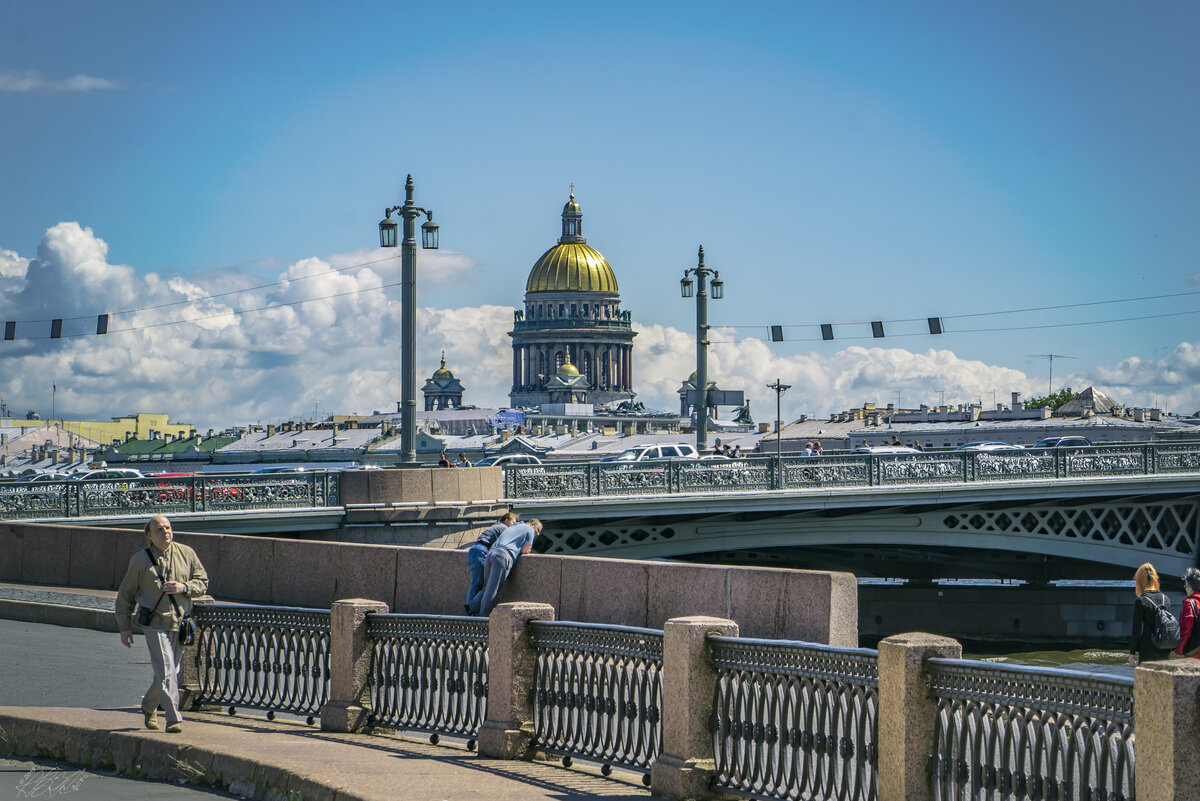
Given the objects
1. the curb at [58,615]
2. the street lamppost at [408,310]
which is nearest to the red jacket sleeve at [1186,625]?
the curb at [58,615]

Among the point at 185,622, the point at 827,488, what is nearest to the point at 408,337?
the point at 827,488

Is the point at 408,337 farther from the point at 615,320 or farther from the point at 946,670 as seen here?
the point at 615,320

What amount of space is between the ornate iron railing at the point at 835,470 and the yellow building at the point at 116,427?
12360 cm

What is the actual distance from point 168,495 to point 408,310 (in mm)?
5442

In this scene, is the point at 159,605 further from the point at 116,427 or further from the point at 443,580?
the point at 116,427

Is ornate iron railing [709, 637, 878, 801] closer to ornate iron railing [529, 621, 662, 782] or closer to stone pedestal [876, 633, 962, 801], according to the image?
stone pedestal [876, 633, 962, 801]

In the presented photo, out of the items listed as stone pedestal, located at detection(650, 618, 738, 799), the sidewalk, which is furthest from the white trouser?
stone pedestal, located at detection(650, 618, 738, 799)

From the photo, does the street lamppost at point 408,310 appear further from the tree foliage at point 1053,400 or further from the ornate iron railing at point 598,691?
the tree foliage at point 1053,400

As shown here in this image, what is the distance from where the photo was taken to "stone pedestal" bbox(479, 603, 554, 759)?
27.9 feet

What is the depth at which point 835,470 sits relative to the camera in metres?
34.3

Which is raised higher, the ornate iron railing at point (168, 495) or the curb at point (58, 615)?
the ornate iron railing at point (168, 495)

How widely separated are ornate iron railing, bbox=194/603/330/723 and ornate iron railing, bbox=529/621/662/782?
1.75 metres

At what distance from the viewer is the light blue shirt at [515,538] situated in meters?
13.3

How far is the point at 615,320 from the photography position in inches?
7318
